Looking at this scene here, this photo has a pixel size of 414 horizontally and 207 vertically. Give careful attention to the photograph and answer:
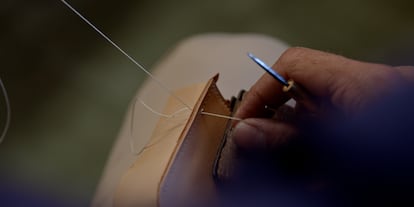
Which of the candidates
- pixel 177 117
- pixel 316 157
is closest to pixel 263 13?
pixel 177 117

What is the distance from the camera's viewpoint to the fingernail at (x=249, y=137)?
55cm


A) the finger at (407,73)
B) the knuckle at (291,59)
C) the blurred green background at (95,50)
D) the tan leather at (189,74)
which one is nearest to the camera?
the finger at (407,73)

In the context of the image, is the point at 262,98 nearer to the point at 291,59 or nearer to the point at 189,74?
the point at 291,59

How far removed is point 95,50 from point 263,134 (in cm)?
92

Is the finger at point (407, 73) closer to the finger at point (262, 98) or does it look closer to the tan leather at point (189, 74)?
the finger at point (262, 98)

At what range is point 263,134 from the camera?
0.55 meters

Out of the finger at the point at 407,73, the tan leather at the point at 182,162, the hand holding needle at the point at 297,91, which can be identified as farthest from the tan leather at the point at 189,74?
the finger at the point at 407,73

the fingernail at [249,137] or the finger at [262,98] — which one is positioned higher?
the finger at [262,98]

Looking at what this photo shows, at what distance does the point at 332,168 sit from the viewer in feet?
1.68

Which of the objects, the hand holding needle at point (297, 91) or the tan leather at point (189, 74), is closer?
the hand holding needle at point (297, 91)

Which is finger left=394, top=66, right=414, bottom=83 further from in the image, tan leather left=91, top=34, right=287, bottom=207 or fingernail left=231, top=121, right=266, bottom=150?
tan leather left=91, top=34, right=287, bottom=207

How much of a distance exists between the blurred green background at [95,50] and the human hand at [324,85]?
69 centimetres

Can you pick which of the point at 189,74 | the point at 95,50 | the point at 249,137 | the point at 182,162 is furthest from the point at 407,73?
the point at 95,50

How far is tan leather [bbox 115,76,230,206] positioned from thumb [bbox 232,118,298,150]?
0.25 ft
